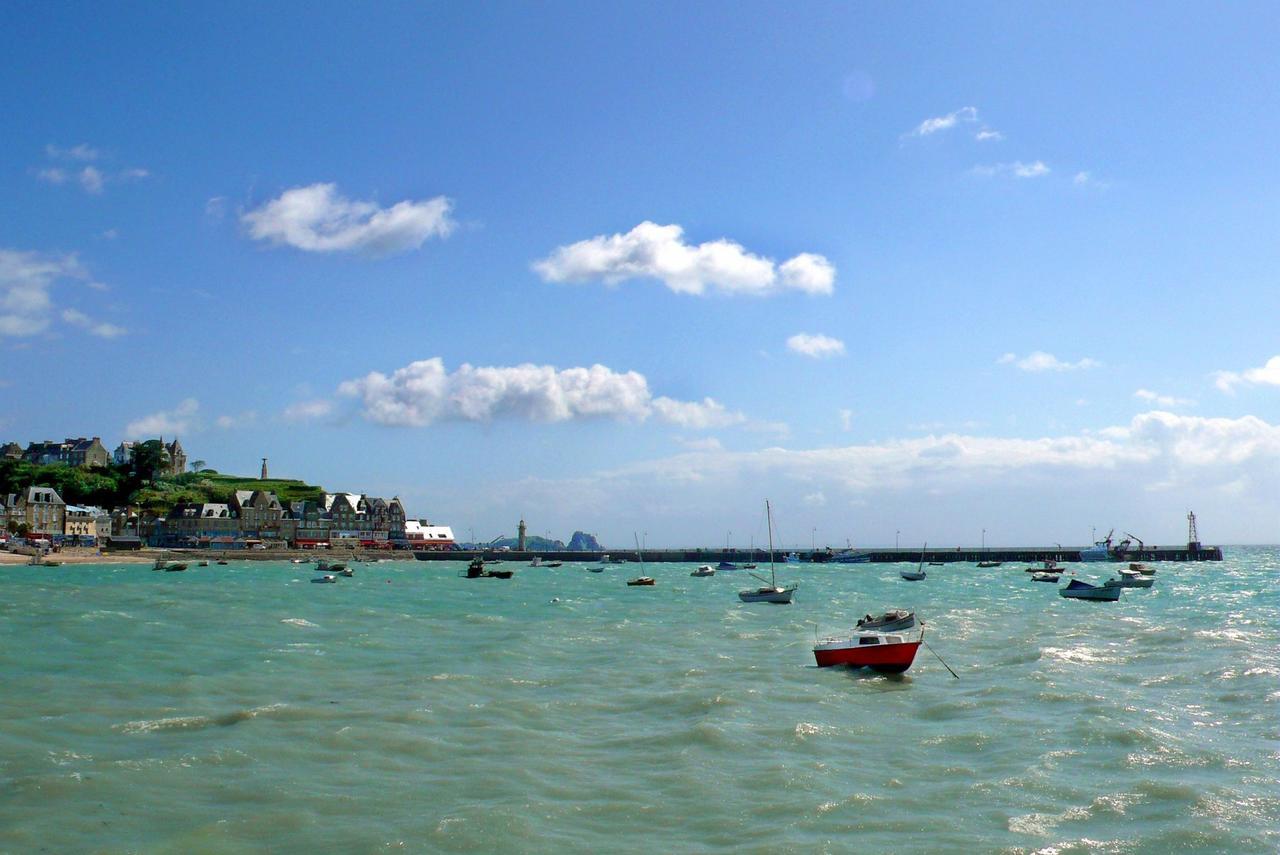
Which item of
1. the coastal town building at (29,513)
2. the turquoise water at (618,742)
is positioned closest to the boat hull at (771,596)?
the turquoise water at (618,742)

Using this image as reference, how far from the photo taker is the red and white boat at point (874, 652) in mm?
38906

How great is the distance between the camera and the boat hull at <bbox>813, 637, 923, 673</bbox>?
3888 centimetres

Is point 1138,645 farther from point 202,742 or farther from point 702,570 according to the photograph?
point 702,570

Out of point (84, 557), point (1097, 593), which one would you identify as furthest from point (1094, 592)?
point (84, 557)

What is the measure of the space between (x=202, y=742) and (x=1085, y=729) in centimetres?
2495

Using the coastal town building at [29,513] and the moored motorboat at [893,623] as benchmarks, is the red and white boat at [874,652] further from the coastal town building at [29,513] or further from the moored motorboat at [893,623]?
the coastal town building at [29,513]

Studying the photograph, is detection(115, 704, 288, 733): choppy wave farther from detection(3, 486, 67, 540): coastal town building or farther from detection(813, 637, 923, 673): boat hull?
detection(3, 486, 67, 540): coastal town building

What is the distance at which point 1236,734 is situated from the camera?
2791 centimetres

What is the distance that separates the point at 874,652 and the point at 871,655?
20 centimetres

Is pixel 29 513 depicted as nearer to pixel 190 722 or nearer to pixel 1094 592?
pixel 1094 592

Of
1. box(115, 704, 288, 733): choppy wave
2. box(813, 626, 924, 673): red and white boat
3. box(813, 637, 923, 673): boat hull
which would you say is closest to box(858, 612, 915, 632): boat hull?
box(813, 626, 924, 673): red and white boat

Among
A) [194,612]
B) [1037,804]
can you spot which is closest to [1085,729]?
[1037,804]

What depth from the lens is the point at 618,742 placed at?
26266 mm

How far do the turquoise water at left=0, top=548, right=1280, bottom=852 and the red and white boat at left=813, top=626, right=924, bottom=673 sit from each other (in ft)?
2.99
